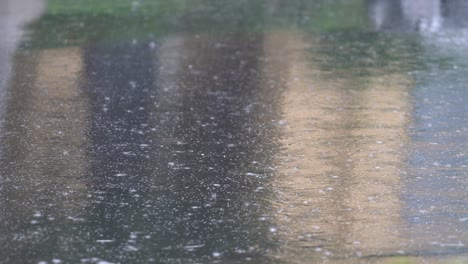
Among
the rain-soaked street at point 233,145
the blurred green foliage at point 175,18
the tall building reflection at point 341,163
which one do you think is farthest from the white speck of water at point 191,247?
the blurred green foliage at point 175,18

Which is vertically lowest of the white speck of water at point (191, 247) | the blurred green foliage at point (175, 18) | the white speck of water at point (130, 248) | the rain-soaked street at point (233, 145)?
the blurred green foliage at point (175, 18)

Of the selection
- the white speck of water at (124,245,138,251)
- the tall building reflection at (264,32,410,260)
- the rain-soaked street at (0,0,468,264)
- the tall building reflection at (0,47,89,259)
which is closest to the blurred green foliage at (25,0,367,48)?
the rain-soaked street at (0,0,468,264)

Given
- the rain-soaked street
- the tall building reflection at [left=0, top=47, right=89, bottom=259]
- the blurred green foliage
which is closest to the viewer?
the rain-soaked street

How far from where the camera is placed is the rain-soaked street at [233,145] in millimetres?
6594

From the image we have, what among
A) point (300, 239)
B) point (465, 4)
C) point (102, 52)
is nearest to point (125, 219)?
point (300, 239)

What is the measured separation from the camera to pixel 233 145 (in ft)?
30.6

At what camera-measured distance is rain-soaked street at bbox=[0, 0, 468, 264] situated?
21.6ft

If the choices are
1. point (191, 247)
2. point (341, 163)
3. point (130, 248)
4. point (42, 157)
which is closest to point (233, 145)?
point (341, 163)

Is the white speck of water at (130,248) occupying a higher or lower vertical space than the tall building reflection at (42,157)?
higher

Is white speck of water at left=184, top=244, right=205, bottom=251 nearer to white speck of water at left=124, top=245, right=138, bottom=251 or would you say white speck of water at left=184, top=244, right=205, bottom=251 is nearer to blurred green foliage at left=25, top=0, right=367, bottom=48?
white speck of water at left=124, top=245, right=138, bottom=251

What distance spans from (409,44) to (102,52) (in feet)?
15.9

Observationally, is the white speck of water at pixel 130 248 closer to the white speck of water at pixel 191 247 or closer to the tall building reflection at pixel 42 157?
the white speck of water at pixel 191 247

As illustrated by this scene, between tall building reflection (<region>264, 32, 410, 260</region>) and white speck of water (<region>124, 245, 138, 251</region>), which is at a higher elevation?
white speck of water (<region>124, 245, 138, 251</region>)

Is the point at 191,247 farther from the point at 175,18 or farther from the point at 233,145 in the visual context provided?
the point at 175,18
